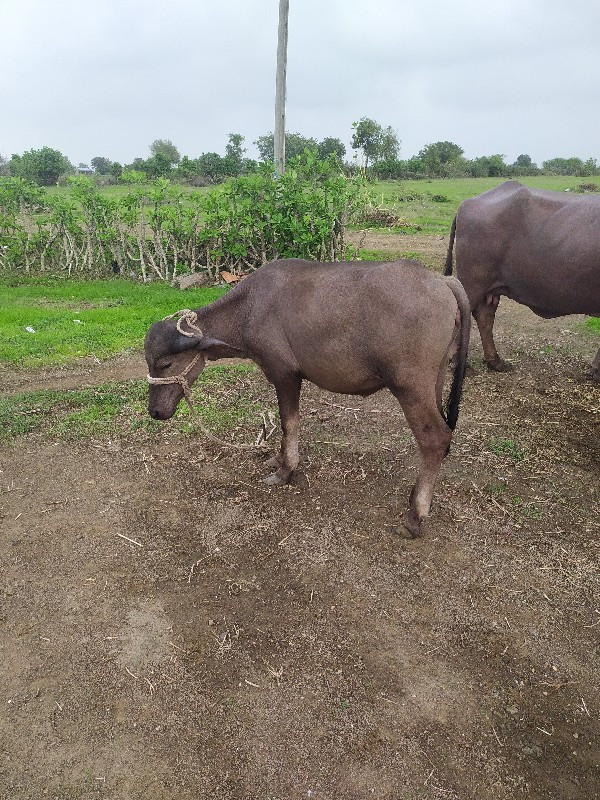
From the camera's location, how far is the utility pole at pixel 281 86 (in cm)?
1370

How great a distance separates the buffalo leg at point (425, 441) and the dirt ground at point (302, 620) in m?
0.25

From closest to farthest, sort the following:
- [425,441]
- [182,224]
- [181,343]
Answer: [425,441]
[181,343]
[182,224]

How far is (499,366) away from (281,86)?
9669 mm

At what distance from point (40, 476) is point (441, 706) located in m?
4.05

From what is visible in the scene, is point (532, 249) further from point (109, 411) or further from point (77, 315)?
point (77, 315)

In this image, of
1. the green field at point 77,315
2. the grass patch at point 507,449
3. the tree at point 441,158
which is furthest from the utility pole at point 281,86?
the tree at point 441,158

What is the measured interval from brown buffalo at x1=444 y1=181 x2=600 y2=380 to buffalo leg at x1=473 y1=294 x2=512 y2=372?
Answer: 0.10 ft

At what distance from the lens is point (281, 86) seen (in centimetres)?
1391

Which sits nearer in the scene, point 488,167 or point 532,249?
point 532,249

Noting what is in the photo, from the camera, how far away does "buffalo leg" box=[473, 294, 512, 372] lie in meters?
7.77

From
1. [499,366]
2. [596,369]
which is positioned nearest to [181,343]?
[499,366]

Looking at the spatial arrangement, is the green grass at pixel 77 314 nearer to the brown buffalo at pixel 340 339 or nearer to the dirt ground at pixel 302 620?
the dirt ground at pixel 302 620

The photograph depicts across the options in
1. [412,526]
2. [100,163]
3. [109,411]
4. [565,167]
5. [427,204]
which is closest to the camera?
[412,526]

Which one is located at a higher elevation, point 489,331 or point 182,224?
point 182,224
